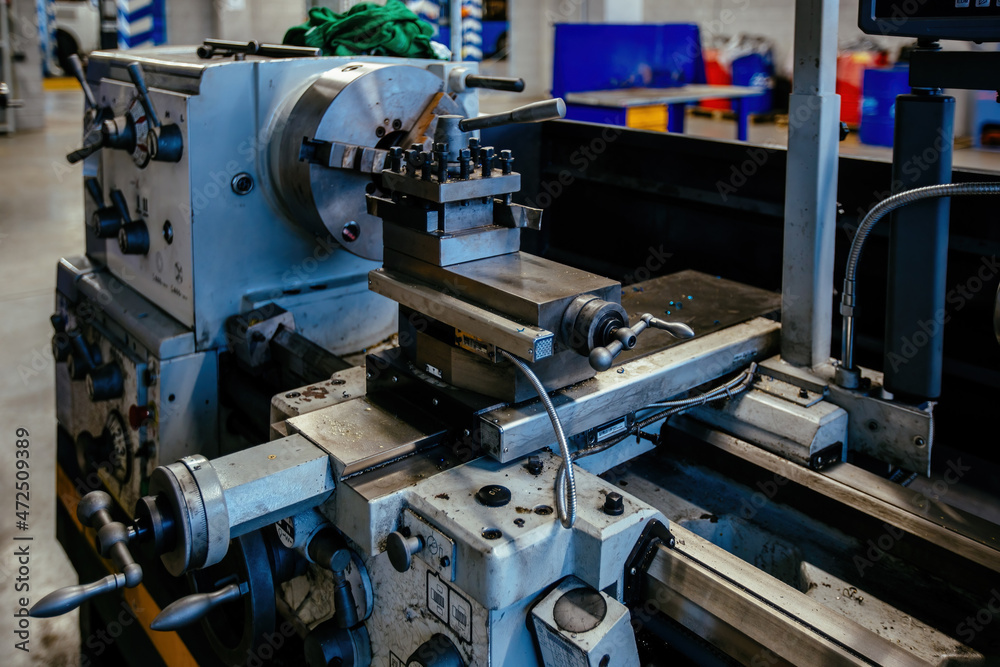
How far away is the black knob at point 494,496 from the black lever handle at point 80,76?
3.65ft

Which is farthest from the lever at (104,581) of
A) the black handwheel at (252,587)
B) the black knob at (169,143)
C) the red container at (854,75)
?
the red container at (854,75)

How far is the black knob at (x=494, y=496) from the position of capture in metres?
0.80

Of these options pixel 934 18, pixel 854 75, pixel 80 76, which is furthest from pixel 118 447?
pixel 854 75

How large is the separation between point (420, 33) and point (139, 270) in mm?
696

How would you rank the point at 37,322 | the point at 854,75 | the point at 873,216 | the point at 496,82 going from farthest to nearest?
the point at 854,75 < the point at 37,322 < the point at 496,82 < the point at 873,216

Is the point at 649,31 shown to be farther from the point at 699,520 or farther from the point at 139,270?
the point at 699,520

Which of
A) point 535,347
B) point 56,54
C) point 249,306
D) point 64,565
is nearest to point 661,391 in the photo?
point 535,347

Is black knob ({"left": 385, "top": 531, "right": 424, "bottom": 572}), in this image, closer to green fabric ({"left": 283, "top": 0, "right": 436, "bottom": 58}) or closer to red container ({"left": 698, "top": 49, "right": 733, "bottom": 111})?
green fabric ({"left": 283, "top": 0, "right": 436, "bottom": 58})

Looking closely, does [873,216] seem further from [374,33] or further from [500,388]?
[374,33]

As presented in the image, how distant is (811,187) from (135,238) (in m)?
1.12

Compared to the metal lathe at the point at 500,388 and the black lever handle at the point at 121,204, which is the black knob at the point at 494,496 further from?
the black lever handle at the point at 121,204

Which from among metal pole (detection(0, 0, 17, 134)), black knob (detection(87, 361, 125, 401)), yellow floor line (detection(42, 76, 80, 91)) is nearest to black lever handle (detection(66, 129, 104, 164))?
black knob (detection(87, 361, 125, 401))

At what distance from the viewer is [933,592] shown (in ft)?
2.97

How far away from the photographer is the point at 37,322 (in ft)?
11.0
